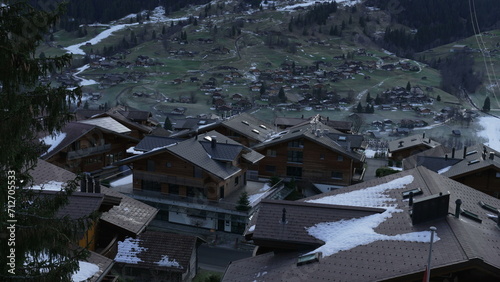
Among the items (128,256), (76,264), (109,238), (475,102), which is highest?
(76,264)

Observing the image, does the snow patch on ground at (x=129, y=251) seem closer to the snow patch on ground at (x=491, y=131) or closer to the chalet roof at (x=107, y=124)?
the chalet roof at (x=107, y=124)

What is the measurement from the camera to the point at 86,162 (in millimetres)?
42250

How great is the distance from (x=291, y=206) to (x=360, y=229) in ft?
9.22

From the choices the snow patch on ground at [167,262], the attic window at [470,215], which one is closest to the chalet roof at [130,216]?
the snow patch on ground at [167,262]

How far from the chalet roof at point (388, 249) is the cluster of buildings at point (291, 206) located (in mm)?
38

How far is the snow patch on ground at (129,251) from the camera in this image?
2036 cm

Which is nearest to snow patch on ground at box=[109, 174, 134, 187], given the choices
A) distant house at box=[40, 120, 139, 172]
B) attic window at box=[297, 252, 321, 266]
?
distant house at box=[40, 120, 139, 172]

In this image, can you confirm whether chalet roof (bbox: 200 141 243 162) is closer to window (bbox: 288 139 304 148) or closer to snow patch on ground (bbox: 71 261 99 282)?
window (bbox: 288 139 304 148)

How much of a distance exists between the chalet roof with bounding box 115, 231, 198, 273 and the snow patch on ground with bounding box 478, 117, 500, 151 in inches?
2681

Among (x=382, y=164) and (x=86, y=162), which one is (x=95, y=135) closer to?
(x=86, y=162)

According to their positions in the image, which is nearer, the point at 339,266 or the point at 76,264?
the point at 76,264

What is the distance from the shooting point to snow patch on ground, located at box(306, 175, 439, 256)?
14.2 meters

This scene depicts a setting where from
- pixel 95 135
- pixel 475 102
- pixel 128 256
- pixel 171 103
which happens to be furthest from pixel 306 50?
pixel 128 256

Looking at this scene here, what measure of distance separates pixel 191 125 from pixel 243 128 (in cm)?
665
